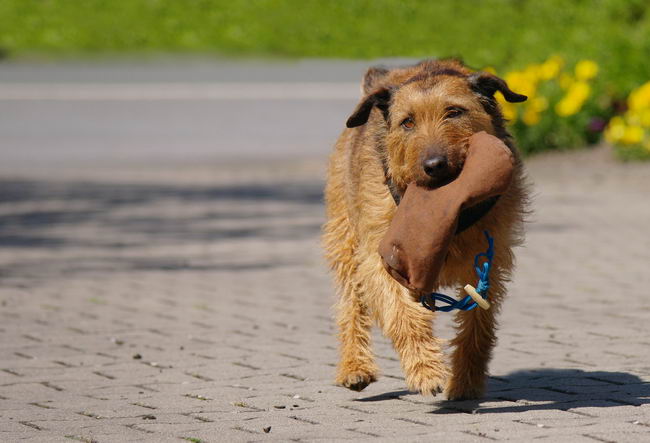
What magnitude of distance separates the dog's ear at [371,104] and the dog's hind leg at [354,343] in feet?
3.76

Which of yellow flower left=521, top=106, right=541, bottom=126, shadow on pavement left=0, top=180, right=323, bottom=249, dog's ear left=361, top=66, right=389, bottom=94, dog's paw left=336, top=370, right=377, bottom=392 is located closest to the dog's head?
dog's ear left=361, top=66, right=389, bottom=94

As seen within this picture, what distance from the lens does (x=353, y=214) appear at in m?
5.95

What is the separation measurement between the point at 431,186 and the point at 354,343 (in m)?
1.31

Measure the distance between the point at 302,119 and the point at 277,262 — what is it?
1251 centimetres

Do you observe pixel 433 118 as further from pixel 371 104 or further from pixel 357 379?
pixel 357 379

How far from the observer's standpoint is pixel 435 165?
4793mm

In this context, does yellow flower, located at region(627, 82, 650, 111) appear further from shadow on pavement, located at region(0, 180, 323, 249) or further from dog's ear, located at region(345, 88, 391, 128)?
dog's ear, located at region(345, 88, 391, 128)

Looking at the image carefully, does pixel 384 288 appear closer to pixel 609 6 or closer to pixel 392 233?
pixel 392 233

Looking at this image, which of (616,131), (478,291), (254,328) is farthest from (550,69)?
(478,291)

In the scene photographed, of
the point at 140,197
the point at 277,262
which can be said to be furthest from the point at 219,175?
the point at 277,262

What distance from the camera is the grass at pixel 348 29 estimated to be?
62.7ft

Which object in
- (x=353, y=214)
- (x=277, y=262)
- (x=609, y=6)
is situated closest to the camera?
(x=353, y=214)

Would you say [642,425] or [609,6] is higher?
[609,6]

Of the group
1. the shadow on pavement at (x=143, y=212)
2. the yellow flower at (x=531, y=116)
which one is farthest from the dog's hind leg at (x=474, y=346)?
the yellow flower at (x=531, y=116)
